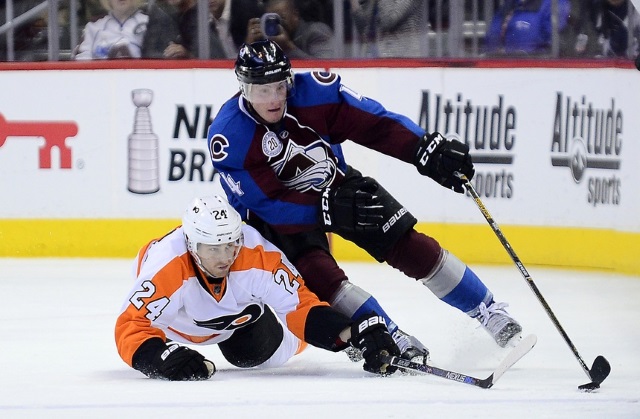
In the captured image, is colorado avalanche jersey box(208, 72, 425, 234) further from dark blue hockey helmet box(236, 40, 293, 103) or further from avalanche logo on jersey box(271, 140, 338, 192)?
dark blue hockey helmet box(236, 40, 293, 103)

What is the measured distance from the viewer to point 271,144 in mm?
4633

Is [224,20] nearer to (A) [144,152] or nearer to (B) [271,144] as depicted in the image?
(A) [144,152]

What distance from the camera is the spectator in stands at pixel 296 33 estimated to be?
300 inches

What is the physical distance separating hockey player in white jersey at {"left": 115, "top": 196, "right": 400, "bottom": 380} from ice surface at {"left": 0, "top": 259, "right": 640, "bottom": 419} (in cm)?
10

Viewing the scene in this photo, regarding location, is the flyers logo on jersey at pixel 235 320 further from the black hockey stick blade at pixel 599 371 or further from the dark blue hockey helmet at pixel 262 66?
the black hockey stick blade at pixel 599 371

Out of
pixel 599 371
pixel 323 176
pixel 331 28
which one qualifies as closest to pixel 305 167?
pixel 323 176

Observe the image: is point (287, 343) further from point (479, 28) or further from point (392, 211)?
point (479, 28)

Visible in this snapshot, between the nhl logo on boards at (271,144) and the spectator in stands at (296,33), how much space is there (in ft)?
10.1

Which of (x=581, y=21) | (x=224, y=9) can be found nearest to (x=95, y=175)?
(x=224, y=9)

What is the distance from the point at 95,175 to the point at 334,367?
3.35 metres

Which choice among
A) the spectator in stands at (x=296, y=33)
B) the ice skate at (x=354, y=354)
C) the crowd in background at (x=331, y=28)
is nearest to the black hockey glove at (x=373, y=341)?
the ice skate at (x=354, y=354)

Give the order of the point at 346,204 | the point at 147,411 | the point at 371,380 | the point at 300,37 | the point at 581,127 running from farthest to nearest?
the point at 300,37, the point at 581,127, the point at 346,204, the point at 371,380, the point at 147,411

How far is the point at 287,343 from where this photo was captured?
4.71 meters

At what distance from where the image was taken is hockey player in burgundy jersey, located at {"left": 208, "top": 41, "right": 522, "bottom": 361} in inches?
180
